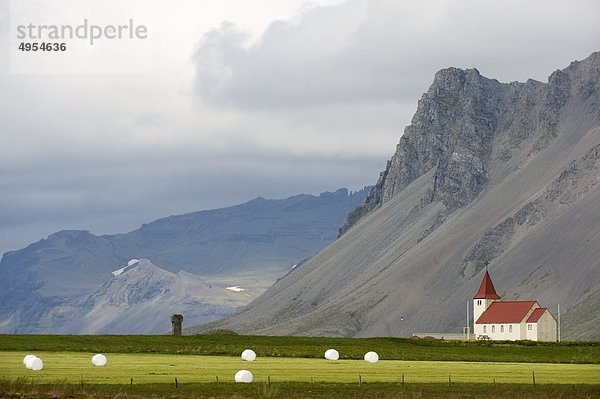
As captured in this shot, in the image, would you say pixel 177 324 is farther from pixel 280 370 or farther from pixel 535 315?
pixel 535 315

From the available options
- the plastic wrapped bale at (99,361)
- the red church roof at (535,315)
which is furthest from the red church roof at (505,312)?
the plastic wrapped bale at (99,361)

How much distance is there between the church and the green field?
169ft

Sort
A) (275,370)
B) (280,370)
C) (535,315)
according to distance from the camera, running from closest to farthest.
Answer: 1. (275,370)
2. (280,370)
3. (535,315)

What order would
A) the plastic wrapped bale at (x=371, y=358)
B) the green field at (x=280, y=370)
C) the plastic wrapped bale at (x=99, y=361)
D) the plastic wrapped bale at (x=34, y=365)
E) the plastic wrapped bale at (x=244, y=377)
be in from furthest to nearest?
the plastic wrapped bale at (x=371, y=358) < the plastic wrapped bale at (x=99, y=361) < the plastic wrapped bale at (x=34, y=365) < the plastic wrapped bale at (x=244, y=377) < the green field at (x=280, y=370)

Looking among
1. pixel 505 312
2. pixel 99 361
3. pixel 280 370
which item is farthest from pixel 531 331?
pixel 99 361

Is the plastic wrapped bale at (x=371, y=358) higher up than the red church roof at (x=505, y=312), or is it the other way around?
the red church roof at (x=505, y=312)

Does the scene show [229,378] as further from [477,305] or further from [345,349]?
[477,305]

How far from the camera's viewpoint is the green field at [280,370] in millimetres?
66438

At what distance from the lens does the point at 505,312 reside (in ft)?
591

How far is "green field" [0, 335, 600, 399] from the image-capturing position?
218 ft

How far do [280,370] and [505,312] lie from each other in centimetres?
10380

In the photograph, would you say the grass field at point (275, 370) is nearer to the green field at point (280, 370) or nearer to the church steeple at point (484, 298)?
the green field at point (280, 370)

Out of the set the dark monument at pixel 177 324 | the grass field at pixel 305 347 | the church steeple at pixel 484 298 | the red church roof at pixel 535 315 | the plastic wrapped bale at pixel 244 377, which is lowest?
the plastic wrapped bale at pixel 244 377

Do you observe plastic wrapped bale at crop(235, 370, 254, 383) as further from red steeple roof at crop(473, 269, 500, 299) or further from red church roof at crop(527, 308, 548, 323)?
red steeple roof at crop(473, 269, 500, 299)
